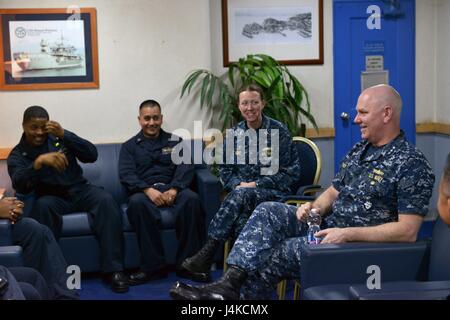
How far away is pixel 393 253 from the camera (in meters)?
2.86

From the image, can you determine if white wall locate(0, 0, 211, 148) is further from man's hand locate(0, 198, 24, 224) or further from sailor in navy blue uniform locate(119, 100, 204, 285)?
man's hand locate(0, 198, 24, 224)

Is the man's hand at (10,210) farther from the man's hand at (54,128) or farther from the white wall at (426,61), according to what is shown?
the white wall at (426,61)

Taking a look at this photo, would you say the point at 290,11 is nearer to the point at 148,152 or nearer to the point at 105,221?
the point at 148,152

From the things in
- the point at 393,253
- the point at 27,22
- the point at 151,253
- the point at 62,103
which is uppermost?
the point at 27,22

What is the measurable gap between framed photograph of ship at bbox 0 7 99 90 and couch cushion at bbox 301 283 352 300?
3.17 meters

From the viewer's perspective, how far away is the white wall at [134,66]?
17.5 ft

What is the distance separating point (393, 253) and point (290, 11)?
3.38m

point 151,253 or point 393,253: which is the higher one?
point 393,253

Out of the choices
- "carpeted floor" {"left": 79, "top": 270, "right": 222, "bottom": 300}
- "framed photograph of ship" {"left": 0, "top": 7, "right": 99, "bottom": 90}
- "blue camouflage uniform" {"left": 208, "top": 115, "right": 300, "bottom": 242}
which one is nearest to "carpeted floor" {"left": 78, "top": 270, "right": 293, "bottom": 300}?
"carpeted floor" {"left": 79, "top": 270, "right": 222, "bottom": 300}

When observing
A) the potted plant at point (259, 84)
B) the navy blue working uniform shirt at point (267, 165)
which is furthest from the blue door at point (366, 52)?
the navy blue working uniform shirt at point (267, 165)

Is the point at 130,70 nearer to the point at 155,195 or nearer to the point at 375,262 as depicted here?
the point at 155,195

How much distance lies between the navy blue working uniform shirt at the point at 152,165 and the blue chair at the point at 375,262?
6.95ft
